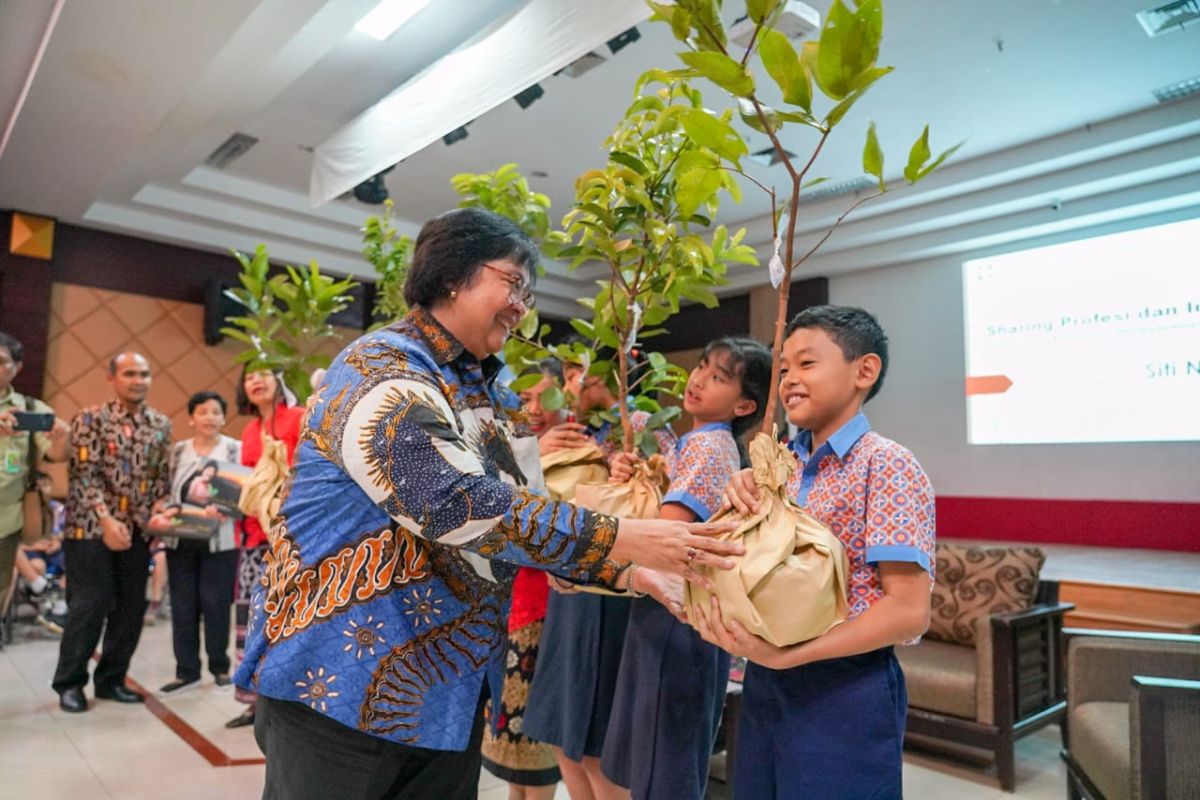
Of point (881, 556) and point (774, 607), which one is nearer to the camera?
point (774, 607)

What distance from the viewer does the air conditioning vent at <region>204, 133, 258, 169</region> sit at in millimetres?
6062

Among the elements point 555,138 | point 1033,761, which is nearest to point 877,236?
point 555,138

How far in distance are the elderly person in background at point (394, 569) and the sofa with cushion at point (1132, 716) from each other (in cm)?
130

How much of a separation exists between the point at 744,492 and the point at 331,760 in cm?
65

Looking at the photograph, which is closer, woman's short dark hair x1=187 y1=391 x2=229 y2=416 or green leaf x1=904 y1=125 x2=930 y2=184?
green leaf x1=904 y1=125 x2=930 y2=184

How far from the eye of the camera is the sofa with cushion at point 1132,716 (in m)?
1.70

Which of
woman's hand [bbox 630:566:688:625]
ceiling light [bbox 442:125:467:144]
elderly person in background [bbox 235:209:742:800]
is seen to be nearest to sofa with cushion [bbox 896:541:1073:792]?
woman's hand [bbox 630:566:688:625]

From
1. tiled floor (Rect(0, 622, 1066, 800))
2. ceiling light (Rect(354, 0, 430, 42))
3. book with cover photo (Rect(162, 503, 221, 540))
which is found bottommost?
tiled floor (Rect(0, 622, 1066, 800))

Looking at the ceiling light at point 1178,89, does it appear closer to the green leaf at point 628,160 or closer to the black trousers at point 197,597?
the green leaf at point 628,160

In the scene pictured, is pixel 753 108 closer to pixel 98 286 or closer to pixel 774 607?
pixel 774 607

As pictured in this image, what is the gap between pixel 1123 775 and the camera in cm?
186

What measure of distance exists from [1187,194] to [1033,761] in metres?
4.56

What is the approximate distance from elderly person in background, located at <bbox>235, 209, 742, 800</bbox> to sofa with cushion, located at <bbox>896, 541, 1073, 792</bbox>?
235 cm

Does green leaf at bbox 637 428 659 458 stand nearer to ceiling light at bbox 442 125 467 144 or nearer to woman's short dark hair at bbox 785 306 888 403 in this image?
woman's short dark hair at bbox 785 306 888 403
